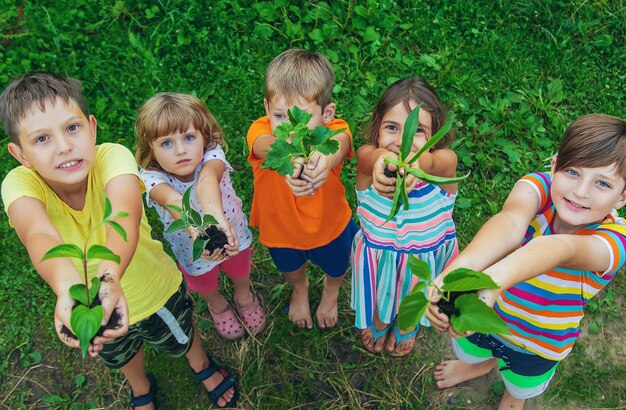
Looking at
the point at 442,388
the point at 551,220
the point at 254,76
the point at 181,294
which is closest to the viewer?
the point at 551,220

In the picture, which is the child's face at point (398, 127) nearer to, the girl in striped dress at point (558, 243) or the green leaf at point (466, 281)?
the girl in striped dress at point (558, 243)

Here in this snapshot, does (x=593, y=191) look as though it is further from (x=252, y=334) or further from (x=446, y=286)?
(x=252, y=334)

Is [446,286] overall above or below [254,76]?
above

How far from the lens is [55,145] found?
188 cm

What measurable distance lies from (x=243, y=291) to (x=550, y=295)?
169 cm

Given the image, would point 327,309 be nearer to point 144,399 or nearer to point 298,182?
point 144,399

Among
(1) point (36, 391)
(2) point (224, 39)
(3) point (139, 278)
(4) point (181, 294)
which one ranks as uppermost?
(2) point (224, 39)

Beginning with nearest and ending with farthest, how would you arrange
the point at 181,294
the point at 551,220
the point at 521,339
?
1. the point at 551,220
2. the point at 521,339
3. the point at 181,294

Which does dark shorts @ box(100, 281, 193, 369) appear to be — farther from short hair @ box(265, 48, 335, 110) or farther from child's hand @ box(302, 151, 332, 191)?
short hair @ box(265, 48, 335, 110)

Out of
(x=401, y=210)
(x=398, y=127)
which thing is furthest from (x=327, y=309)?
(x=398, y=127)

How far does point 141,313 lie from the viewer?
7.55 feet

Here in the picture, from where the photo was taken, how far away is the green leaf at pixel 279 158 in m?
1.80

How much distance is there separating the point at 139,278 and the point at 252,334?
1.09 meters

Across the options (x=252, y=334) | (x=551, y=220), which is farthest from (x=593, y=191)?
(x=252, y=334)
